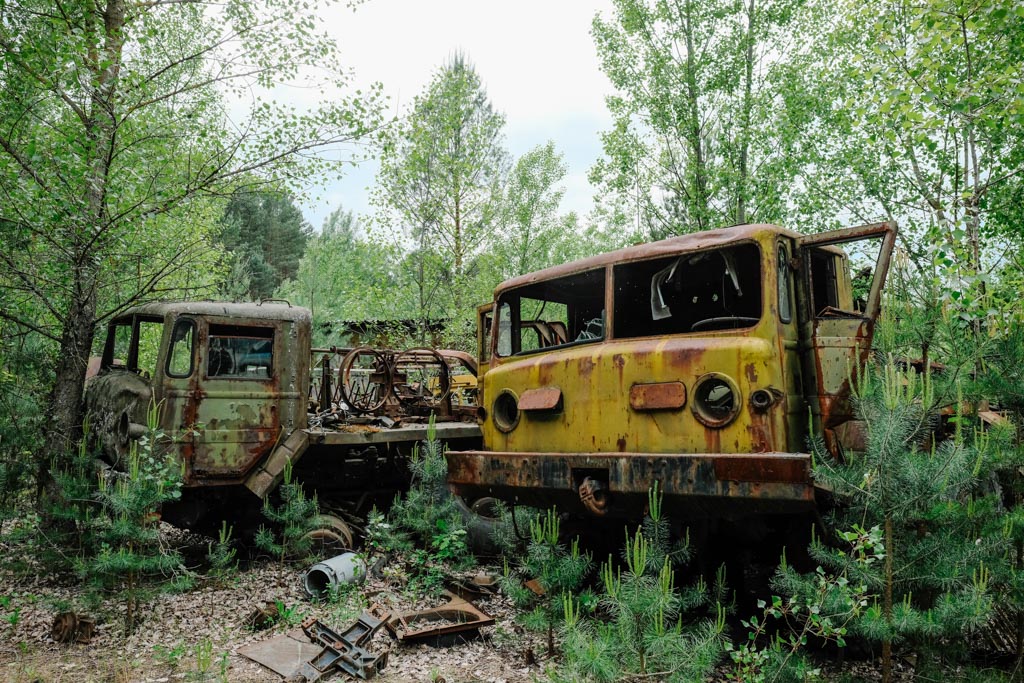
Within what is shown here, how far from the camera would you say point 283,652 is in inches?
180

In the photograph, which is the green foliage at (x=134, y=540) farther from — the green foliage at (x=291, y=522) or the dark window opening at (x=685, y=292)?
the dark window opening at (x=685, y=292)

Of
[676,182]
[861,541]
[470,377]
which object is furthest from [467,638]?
[676,182]

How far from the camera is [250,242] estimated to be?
114 ft

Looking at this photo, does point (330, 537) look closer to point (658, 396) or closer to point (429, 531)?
point (429, 531)

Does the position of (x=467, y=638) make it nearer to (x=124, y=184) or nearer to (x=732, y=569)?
(x=732, y=569)

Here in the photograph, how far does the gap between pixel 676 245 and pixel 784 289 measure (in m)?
0.77

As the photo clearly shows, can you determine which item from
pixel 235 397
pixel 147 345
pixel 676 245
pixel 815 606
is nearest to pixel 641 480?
pixel 815 606

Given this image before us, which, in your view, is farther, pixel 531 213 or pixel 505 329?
pixel 531 213

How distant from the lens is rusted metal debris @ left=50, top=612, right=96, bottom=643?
4.86m

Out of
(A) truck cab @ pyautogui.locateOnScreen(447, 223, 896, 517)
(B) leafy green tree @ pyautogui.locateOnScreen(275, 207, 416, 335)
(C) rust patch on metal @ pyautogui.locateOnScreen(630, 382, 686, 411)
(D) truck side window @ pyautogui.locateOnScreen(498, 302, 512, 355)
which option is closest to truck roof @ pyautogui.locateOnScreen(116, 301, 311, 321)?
(D) truck side window @ pyautogui.locateOnScreen(498, 302, 512, 355)

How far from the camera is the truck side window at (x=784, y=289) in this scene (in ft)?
13.5

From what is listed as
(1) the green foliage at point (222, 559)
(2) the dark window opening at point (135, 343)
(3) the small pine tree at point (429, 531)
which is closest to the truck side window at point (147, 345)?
(2) the dark window opening at point (135, 343)

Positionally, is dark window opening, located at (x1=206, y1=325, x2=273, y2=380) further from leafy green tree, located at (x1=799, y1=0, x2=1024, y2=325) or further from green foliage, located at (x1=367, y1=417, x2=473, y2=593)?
leafy green tree, located at (x1=799, y1=0, x2=1024, y2=325)

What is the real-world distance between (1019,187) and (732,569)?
959cm
